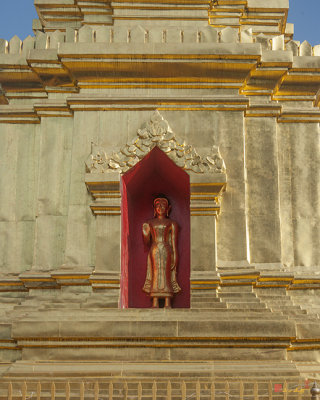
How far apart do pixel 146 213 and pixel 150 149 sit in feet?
5.83

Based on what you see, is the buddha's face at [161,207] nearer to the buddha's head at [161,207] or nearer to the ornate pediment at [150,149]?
the buddha's head at [161,207]

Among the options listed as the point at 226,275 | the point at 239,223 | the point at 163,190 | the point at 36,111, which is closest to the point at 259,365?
the point at 226,275

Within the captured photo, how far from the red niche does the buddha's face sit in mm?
300

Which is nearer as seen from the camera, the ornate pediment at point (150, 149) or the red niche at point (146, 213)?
the ornate pediment at point (150, 149)

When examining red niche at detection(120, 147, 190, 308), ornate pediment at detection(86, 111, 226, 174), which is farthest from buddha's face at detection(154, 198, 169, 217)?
ornate pediment at detection(86, 111, 226, 174)

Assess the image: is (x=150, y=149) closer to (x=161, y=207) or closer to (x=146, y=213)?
(x=161, y=207)

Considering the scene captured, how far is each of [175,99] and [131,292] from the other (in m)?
3.57

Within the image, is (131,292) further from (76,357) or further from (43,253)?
(76,357)

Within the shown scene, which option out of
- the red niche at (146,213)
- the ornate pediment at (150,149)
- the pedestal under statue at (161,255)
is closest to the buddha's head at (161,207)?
the pedestal under statue at (161,255)

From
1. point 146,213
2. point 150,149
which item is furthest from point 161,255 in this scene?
point 150,149

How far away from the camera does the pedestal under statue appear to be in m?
12.0

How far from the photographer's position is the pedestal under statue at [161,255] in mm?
12008

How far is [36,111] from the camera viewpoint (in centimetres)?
1224

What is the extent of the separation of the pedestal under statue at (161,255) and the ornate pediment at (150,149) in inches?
52.5
